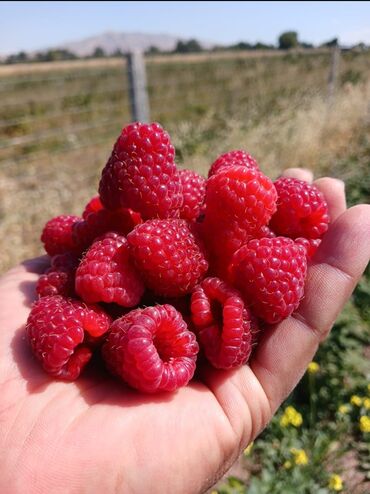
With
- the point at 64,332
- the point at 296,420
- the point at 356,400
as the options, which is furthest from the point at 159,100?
the point at 64,332

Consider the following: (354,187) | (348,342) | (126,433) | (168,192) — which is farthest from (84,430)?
(354,187)

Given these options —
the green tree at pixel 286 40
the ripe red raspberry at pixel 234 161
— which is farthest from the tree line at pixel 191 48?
the ripe red raspberry at pixel 234 161

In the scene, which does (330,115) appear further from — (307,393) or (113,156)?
(113,156)

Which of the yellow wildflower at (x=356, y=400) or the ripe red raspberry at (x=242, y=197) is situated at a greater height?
the ripe red raspberry at (x=242, y=197)

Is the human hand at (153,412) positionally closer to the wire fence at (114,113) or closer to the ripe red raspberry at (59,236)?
the ripe red raspberry at (59,236)

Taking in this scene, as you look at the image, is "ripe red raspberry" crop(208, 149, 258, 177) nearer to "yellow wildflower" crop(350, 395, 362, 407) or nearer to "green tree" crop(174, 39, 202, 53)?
"yellow wildflower" crop(350, 395, 362, 407)
